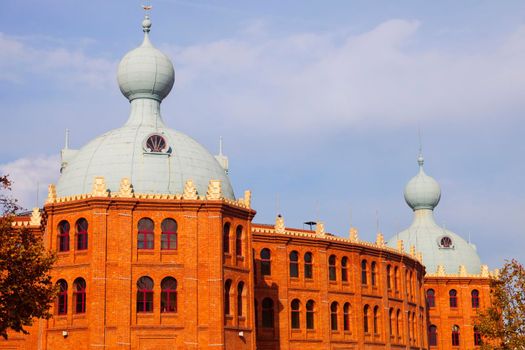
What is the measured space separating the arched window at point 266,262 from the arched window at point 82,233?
19070mm

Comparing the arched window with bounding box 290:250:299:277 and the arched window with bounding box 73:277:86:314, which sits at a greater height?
the arched window with bounding box 290:250:299:277

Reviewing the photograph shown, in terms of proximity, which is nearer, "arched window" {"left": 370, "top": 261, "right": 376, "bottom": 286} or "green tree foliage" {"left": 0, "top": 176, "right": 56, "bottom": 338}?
"green tree foliage" {"left": 0, "top": 176, "right": 56, "bottom": 338}

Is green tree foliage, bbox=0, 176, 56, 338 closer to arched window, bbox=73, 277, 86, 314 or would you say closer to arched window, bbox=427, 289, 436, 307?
arched window, bbox=73, 277, 86, 314

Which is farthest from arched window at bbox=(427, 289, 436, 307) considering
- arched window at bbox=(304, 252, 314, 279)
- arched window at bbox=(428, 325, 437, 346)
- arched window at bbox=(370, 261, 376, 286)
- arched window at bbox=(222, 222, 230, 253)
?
arched window at bbox=(222, 222, 230, 253)

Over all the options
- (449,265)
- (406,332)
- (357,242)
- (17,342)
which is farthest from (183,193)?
(449,265)

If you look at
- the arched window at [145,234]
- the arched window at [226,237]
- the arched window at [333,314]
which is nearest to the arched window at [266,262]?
the arched window at [333,314]

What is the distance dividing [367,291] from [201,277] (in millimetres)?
26024

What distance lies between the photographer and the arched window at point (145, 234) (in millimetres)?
62272

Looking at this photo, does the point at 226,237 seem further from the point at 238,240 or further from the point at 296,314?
the point at 296,314

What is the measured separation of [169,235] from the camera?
206ft

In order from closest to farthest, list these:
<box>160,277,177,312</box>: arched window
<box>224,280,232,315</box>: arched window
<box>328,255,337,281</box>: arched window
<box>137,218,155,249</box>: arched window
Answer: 1. <box>160,277,177,312</box>: arched window
2. <box>137,218,155,249</box>: arched window
3. <box>224,280,232,315</box>: arched window
4. <box>328,255,337,281</box>: arched window

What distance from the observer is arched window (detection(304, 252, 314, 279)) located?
7988 cm

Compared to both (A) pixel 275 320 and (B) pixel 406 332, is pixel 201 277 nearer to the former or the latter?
(A) pixel 275 320

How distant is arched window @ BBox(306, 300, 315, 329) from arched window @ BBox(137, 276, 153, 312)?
21.1 metres
